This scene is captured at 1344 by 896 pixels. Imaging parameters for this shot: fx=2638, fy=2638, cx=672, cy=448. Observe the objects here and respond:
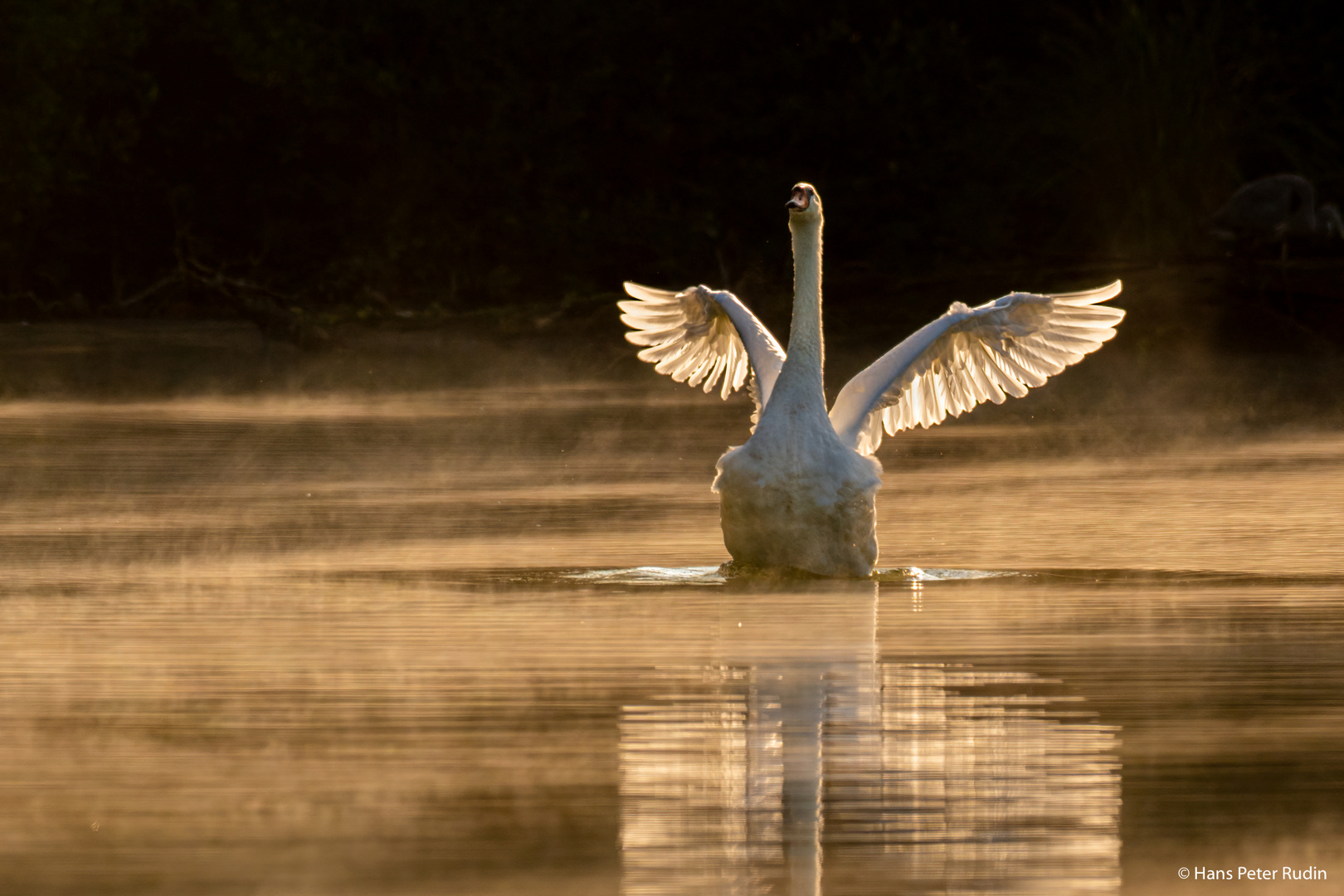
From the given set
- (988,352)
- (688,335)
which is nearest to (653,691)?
(988,352)

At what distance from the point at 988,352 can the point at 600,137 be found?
818 inches

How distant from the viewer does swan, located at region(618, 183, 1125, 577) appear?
34.8 ft

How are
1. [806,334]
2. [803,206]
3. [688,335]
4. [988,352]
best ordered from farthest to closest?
[688,335], [988,352], [803,206], [806,334]

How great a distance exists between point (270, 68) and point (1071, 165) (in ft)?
34.6

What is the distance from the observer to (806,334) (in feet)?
37.7

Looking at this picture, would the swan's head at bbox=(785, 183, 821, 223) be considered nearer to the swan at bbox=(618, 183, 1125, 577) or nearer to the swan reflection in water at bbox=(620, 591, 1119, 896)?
the swan at bbox=(618, 183, 1125, 577)

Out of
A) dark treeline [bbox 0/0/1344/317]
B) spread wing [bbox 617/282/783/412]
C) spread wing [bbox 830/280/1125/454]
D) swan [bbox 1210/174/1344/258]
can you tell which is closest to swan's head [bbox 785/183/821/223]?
spread wing [bbox 830/280/1125/454]

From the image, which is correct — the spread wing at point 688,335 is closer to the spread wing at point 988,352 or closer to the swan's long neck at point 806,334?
the spread wing at point 988,352

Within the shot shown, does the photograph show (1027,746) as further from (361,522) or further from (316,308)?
(316,308)

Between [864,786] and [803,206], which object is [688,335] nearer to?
[803,206]

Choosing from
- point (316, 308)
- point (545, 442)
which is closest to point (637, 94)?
point (316, 308)

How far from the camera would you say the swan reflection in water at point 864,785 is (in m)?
5.31

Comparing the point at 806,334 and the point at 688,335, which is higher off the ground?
the point at 688,335

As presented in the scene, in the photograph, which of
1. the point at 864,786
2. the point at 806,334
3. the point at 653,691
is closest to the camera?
the point at 864,786
